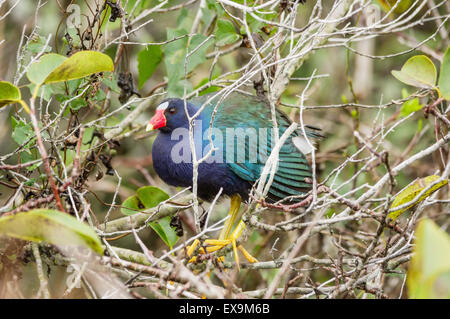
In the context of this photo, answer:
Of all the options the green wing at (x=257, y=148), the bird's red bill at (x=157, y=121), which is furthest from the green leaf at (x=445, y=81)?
the bird's red bill at (x=157, y=121)

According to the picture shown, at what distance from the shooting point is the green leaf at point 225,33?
3025 millimetres

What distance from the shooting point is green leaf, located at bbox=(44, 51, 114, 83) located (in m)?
A: 1.91

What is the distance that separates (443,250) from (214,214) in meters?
2.99

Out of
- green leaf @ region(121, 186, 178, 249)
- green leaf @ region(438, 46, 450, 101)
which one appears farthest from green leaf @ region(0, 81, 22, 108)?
green leaf @ region(438, 46, 450, 101)

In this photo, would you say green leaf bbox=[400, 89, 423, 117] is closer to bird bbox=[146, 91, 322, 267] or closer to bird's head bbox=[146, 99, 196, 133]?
bird bbox=[146, 91, 322, 267]

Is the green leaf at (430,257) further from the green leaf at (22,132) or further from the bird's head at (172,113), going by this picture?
the bird's head at (172,113)

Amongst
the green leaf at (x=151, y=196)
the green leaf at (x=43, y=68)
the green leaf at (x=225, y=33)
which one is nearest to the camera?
the green leaf at (x=43, y=68)

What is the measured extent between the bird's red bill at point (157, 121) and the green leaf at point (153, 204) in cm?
48

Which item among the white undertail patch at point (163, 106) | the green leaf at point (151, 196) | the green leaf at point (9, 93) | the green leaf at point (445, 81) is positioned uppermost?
the green leaf at point (445, 81)

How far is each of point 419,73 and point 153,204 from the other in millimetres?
1532

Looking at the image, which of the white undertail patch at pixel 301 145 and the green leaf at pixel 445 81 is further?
the white undertail patch at pixel 301 145

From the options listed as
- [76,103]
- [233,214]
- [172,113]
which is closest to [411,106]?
[233,214]

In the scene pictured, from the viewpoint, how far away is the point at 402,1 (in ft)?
9.87

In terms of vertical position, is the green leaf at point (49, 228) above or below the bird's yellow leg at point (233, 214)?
above
